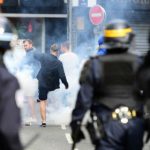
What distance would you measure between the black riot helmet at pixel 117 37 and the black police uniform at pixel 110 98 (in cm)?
9

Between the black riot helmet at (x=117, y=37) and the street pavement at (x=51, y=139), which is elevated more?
the black riot helmet at (x=117, y=37)

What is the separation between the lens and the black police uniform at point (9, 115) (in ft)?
13.3

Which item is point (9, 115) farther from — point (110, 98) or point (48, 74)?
point (48, 74)

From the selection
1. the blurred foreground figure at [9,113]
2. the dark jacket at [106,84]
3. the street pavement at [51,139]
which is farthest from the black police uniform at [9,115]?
the street pavement at [51,139]

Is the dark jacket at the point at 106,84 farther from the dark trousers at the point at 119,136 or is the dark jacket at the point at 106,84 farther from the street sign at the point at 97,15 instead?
the street sign at the point at 97,15

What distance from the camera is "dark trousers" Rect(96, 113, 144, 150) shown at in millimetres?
5340

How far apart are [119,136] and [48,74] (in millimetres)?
6802

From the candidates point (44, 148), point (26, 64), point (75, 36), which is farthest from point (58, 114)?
point (75, 36)

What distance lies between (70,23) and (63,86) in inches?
311

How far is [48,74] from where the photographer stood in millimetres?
12070

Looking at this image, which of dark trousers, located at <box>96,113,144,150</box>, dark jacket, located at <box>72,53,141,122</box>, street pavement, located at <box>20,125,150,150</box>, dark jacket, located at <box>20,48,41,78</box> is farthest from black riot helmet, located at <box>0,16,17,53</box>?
dark jacket, located at <box>20,48,41,78</box>

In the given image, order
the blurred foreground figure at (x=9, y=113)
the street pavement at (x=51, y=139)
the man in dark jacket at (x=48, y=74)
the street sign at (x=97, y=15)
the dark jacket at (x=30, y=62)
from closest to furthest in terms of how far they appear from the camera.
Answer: the blurred foreground figure at (x=9, y=113) → the street pavement at (x=51, y=139) → the man in dark jacket at (x=48, y=74) → the dark jacket at (x=30, y=62) → the street sign at (x=97, y=15)

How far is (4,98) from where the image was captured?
13.6ft

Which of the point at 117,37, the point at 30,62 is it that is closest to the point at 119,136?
the point at 117,37
